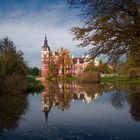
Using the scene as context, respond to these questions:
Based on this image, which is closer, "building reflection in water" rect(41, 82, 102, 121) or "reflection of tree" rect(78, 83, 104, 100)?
"building reflection in water" rect(41, 82, 102, 121)

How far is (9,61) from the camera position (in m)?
45.7

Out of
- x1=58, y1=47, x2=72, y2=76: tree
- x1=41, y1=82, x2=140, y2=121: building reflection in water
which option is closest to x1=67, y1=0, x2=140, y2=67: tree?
x1=41, y1=82, x2=140, y2=121: building reflection in water

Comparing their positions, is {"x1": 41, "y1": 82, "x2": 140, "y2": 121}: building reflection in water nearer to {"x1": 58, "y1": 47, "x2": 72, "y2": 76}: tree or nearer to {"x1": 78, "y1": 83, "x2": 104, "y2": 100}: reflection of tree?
{"x1": 78, "y1": 83, "x2": 104, "y2": 100}: reflection of tree

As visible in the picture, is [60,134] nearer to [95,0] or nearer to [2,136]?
[2,136]

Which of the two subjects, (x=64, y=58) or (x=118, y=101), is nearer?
(x=118, y=101)

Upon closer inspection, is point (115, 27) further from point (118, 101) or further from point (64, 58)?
point (64, 58)

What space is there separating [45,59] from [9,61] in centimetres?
7132

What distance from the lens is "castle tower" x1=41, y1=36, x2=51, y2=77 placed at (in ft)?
369

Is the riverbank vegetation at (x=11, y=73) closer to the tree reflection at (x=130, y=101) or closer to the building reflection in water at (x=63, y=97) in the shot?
the building reflection in water at (x=63, y=97)

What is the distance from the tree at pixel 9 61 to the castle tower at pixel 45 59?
54.6 metres

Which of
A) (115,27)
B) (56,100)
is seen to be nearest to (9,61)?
(56,100)

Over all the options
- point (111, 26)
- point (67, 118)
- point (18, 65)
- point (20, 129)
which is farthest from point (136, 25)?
point (18, 65)

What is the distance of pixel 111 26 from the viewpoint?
46.3 ft

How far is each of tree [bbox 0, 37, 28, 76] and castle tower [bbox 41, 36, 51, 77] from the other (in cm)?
5457
